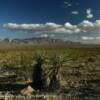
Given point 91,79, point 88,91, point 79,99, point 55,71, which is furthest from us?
point 91,79

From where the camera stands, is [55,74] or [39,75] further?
[39,75]

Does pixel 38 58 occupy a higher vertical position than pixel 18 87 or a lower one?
higher

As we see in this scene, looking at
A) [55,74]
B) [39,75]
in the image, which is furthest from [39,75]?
[55,74]

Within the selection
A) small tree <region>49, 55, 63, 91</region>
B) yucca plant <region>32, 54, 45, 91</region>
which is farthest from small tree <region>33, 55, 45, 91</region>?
small tree <region>49, 55, 63, 91</region>

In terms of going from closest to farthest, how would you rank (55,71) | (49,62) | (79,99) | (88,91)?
(79,99) < (88,91) < (55,71) < (49,62)

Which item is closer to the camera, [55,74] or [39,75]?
[55,74]

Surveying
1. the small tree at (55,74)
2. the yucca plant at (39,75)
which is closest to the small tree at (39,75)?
the yucca plant at (39,75)

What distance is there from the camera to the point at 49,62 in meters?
28.1

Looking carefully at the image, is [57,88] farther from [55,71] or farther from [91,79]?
[91,79]

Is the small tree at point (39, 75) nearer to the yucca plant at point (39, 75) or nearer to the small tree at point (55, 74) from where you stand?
the yucca plant at point (39, 75)

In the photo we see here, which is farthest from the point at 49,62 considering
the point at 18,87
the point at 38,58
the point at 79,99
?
the point at 79,99

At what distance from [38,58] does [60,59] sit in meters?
1.79

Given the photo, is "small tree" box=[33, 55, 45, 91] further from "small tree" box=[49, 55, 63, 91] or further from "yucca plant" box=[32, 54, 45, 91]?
"small tree" box=[49, 55, 63, 91]

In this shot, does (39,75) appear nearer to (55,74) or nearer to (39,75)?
(39,75)
